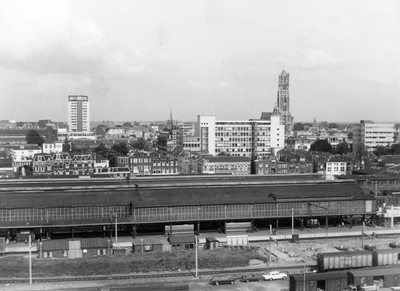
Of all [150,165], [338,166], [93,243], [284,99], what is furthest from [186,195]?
[284,99]

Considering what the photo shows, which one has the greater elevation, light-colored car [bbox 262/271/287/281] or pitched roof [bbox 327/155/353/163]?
pitched roof [bbox 327/155/353/163]

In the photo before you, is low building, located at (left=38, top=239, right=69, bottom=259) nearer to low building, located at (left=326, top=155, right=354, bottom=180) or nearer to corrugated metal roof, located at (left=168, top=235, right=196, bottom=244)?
corrugated metal roof, located at (left=168, top=235, right=196, bottom=244)

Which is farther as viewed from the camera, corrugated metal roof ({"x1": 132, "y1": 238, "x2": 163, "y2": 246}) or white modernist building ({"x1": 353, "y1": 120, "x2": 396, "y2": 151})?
white modernist building ({"x1": 353, "y1": 120, "x2": 396, "y2": 151})

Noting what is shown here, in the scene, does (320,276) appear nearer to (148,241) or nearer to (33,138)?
(148,241)

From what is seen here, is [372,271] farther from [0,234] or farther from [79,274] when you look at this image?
[0,234]

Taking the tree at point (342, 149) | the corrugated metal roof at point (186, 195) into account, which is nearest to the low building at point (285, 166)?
the corrugated metal roof at point (186, 195)

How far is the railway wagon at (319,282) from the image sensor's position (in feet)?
108

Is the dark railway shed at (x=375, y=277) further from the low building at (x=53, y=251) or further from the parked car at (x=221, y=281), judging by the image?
the low building at (x=53, y=251)

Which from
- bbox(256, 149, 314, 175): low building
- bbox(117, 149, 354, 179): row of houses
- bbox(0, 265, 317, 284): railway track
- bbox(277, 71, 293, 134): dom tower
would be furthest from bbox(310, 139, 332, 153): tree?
bbox(0, 265, 317, 284): railway track

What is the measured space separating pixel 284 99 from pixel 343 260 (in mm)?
135457

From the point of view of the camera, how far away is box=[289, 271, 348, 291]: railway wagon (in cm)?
3297

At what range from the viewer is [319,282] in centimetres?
3378

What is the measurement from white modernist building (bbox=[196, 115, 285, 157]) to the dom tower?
165 ft

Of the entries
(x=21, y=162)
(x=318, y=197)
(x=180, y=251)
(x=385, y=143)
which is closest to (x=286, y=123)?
(x=385, y=143)
